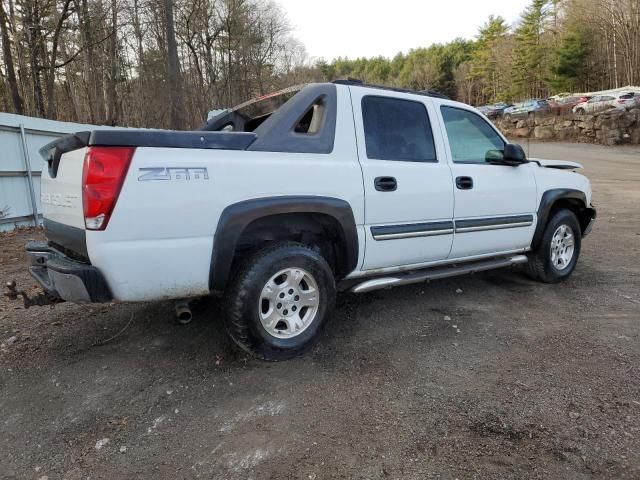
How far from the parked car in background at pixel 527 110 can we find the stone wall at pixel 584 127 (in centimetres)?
44

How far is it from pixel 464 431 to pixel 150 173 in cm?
214

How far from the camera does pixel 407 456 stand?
83.1 inches

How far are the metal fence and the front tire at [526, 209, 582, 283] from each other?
7983 millimetres

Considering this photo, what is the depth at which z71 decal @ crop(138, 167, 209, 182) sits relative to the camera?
8.01 feet

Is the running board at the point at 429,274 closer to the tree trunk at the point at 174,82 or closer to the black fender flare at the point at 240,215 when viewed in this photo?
the black fender flare at the point at 240,215

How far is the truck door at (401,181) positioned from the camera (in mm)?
3330

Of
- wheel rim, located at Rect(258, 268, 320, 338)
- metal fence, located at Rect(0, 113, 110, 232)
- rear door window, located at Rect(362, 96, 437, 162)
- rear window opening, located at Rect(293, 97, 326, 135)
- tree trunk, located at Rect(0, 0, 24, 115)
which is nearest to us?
wheel rim, located at Rect(258, 268, 320, 338)

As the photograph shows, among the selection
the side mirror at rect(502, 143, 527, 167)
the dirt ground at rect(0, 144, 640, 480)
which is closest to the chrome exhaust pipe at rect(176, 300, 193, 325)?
the dirt ground at rect(0, 144, 640, 480)

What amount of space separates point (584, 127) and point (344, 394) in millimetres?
33425

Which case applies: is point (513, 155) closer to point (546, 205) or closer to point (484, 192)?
point (484, 192)

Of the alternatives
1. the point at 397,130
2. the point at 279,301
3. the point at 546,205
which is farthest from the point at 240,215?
the point at 546,205

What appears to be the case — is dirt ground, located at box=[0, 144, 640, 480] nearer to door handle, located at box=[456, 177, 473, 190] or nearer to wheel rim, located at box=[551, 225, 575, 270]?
wheel rim, located at box=[551, 225, 575, 270]

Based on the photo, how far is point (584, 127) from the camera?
98.0 feet

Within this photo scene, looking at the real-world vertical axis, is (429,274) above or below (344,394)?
above
